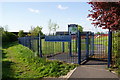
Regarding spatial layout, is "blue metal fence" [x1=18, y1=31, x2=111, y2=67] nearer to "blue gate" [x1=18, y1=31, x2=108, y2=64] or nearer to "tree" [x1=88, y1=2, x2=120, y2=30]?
"blue gate" [x1=18, y1=31, x2=108, y2=64]

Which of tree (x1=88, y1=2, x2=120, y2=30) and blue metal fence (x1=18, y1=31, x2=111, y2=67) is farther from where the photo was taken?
blue metal fence (x1=18, y1=31, x2=111, y2=67)

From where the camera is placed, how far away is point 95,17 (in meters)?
5.83

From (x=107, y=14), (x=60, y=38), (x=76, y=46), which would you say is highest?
(x=107, y=14)

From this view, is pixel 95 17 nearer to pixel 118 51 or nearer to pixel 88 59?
pixel 118 51

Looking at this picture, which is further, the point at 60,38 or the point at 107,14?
the point at 60,38

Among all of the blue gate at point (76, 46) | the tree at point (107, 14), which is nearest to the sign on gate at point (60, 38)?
the blue gate at point (76, 46)

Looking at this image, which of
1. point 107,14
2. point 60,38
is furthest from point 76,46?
point 107,14

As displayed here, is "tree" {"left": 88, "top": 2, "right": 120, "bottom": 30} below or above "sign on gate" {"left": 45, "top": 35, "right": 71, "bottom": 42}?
above

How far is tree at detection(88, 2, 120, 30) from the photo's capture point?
4.94 m

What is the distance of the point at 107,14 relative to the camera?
5266 mm

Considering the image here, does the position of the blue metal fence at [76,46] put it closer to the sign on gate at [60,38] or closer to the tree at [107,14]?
the sign on gate at [60,38]

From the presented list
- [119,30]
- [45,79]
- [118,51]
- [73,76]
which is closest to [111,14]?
[119,30]

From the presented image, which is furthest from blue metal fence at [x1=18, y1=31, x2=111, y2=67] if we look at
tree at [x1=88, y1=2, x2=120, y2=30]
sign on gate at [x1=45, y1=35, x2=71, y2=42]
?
tree at [x1=88, y1=2, x2=120, y2=30]

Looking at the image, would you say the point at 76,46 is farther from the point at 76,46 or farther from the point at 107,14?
the point at 107,14
